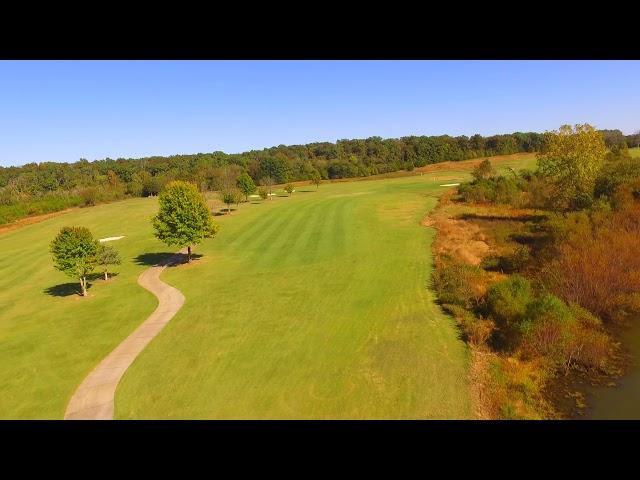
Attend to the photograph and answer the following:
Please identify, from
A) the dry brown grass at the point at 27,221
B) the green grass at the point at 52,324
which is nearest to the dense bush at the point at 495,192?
the green grass at the point at 52,324

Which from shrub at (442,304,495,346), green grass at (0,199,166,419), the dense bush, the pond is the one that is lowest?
the pond

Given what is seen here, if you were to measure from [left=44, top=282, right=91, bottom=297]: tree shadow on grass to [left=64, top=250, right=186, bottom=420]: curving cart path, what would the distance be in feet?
22.9

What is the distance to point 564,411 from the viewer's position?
1820 centimetres

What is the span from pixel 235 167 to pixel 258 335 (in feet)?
373

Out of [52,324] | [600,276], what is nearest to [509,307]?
[600,276]

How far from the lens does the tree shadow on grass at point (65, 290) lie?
116 feet

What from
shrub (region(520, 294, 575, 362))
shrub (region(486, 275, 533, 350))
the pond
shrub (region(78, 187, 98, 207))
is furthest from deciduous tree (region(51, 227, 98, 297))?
shrub (region(78, 187, 98, 207))

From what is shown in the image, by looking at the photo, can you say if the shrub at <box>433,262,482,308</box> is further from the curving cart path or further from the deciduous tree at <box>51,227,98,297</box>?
the deciduous tree at <box>51,227,98,297</box>

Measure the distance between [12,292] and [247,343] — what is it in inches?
1032

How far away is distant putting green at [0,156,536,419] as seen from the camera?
737 inches

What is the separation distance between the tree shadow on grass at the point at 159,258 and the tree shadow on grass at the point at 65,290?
698cm

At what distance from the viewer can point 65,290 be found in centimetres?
3662
